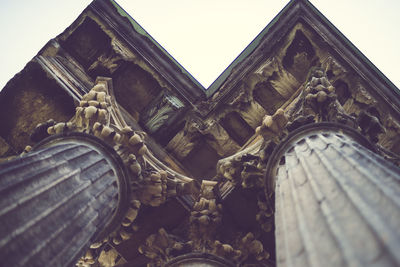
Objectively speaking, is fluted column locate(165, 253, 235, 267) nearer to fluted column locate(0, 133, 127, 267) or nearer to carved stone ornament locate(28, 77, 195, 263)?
carved stone ornament locate(28, 77, 195, 263)

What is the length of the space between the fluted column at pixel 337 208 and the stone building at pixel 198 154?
0.01 metres

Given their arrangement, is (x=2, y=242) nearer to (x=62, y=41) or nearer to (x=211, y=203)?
(x=211, y=203)

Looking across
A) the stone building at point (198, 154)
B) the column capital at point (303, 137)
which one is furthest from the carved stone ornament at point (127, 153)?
the column capital at point (303, 137)

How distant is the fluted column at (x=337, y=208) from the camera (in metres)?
2.30

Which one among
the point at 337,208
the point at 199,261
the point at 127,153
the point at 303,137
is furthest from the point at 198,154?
the point at 337,208

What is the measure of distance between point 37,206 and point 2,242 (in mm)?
692

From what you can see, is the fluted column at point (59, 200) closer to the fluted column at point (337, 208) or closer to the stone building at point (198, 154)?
the stone building at point (198, 154)

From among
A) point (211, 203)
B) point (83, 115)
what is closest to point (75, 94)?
point (83, 115)

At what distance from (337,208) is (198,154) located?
19.5 ft

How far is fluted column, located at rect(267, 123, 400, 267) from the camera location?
2.30 metres

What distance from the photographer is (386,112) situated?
24.6 ft

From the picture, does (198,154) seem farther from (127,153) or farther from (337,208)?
(337,208)

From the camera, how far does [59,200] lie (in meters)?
4.14

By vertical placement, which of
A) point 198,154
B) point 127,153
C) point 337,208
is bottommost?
point 337,208
